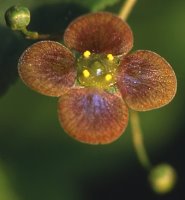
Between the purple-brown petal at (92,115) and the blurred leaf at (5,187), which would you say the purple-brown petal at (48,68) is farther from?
the blurred leaf at (5,187)

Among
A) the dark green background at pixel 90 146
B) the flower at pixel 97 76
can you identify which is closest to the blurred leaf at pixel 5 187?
the dark green background at pixel 90 146

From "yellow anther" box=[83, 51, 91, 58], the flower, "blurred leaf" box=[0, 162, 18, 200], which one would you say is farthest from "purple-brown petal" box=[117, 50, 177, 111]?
"blurred leaf" box=[0, 162, 18, 200]

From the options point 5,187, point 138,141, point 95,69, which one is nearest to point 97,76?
point 95,69

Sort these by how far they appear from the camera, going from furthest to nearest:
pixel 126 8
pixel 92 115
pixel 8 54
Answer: pixel 126 8 < pixel 8 54 < pixel 92 115

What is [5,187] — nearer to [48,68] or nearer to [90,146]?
[90,146]

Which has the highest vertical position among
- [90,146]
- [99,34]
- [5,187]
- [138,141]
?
[99,34]

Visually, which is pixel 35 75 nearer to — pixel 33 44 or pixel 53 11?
pixel 33 44

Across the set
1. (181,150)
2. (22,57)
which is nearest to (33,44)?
(22,57)

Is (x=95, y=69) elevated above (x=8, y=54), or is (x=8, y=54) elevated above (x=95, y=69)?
(x=95, y=69)
